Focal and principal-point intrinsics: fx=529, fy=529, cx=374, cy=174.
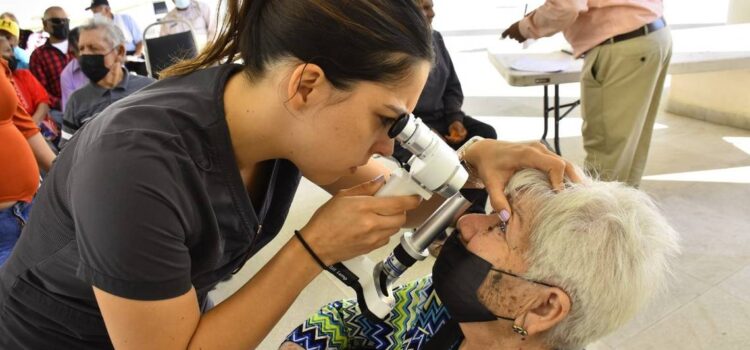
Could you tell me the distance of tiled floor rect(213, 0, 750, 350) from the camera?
84.7 inches

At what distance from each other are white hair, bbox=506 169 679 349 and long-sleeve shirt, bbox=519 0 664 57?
1.78 metres

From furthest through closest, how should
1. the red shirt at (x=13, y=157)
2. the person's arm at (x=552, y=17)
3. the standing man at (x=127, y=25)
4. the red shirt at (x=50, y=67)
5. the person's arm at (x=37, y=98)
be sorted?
1. the standing man at (x=127, y=25)
2. the red shirt at (x=50, y=67)
3. the person's arm at (x=37, y=98)
4. the person's arm at (x=552, y=17)
5. the red shirt at (x=13, y=157)

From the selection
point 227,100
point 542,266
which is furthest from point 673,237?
point 227,100

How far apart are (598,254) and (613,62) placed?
201 centimetres

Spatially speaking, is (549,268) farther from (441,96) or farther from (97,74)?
(97,74)

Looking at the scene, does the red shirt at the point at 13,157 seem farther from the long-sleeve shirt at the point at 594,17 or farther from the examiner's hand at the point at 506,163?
the long-sleeve shirt at the point at 594,17

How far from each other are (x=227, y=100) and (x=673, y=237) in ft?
3.05

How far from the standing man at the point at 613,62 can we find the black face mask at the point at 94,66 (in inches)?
89.1

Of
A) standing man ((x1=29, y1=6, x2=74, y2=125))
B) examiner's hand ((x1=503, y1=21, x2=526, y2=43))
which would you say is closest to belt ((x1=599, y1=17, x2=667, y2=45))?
examiner's hand ((x1=503, y1=21, x2=526, y2=43))

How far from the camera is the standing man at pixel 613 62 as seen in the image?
2.67 meters

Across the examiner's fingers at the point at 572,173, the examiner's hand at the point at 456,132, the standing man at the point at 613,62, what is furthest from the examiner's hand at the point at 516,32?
the examiner's fingers at the point at 572,173

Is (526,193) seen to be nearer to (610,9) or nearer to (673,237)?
(673,237)

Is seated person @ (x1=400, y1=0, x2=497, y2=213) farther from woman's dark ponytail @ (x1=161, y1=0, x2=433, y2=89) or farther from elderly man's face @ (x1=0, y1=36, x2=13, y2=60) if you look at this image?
elderly man's face @ (x1=0, y1=36, x2=13, y2=60)

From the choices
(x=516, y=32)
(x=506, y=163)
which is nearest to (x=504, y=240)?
(x=506, y=163)
